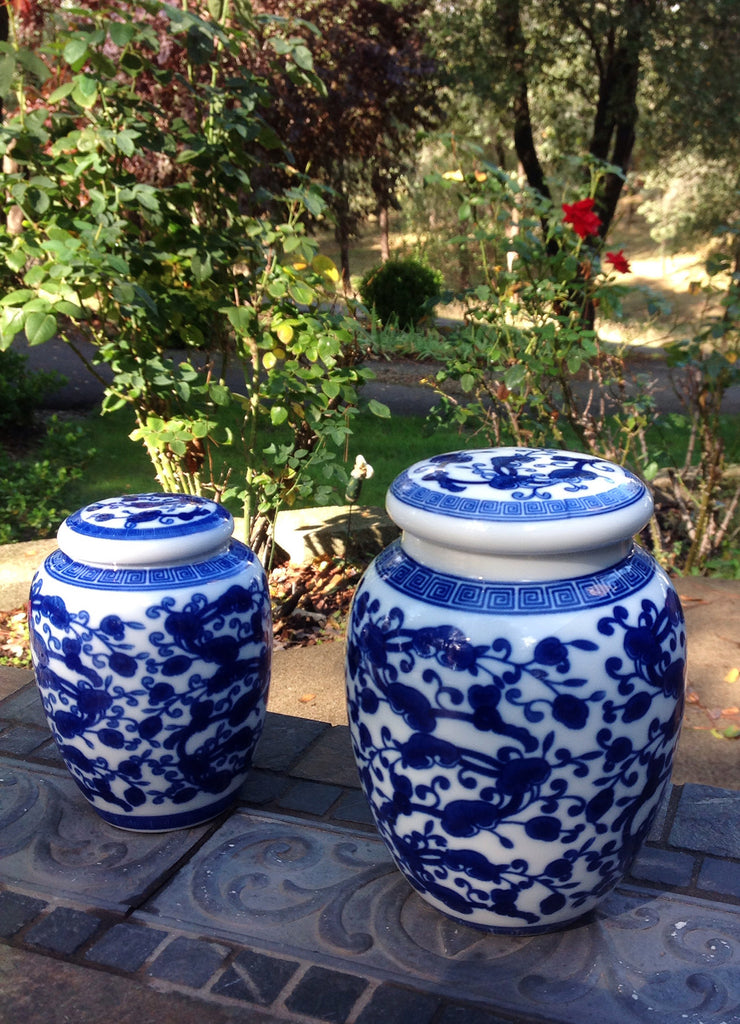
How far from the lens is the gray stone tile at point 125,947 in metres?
1.76

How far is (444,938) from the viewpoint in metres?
1.81

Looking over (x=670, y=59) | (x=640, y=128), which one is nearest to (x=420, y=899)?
(x=670, y=59)

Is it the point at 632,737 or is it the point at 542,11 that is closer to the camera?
the point at 632,737

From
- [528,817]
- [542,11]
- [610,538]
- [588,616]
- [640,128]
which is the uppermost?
[542,11]

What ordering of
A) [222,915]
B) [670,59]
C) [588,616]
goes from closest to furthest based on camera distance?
[588,616], [222,915], [670,59]

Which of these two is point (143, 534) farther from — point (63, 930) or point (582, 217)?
point (582, 217)

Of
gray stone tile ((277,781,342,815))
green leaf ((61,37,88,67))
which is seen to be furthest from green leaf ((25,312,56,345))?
gray stone tile ((277,781,342,815))

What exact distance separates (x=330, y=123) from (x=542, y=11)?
9.60 ft

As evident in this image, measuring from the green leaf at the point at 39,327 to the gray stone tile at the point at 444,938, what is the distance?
A: 1.37 m

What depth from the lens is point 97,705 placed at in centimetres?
196

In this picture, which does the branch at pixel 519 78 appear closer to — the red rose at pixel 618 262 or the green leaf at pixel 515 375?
the red rose at pixel 618 262

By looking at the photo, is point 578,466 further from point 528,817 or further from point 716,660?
point 716,660

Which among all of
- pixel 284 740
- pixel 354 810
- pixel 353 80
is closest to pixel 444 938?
pixel 354 810

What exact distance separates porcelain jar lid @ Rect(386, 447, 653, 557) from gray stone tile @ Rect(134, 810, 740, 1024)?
31.4 inches
